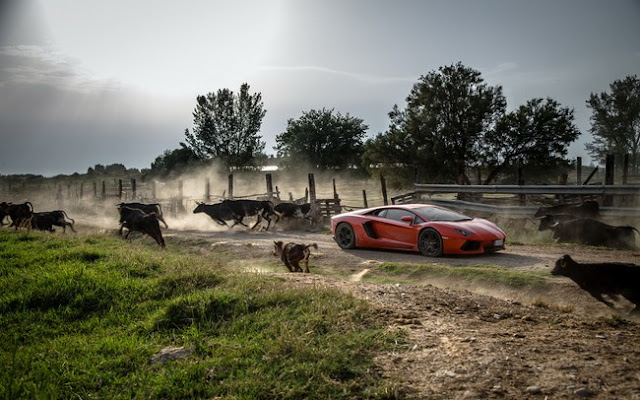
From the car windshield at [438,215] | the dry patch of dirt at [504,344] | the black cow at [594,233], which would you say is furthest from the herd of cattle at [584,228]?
the dry patch of dirt at [504,344]

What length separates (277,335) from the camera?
593 centimetres

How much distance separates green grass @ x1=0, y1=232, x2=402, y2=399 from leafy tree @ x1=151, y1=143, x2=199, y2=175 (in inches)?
2149

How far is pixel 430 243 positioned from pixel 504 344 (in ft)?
23.3

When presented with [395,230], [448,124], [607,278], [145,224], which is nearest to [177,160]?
[448,124]

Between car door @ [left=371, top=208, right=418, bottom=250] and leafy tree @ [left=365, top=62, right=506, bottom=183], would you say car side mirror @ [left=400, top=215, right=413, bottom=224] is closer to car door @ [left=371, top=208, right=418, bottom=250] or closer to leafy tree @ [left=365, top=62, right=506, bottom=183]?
car door @ [left=371, top=208, right=418, bottom=250]

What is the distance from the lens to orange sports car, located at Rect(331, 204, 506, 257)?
11867mm

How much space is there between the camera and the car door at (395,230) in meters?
12.8

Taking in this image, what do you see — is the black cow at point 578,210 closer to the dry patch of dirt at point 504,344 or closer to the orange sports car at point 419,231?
the orange sports car at point 419,231

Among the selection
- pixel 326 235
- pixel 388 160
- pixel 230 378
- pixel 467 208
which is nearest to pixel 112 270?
pixel 230 378

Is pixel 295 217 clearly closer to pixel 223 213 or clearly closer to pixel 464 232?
pixel 223 213

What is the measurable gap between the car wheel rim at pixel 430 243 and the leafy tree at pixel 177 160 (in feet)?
174

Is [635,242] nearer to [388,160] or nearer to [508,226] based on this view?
[508,226]

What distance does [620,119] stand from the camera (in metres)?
49.2

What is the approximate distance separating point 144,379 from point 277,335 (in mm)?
1581
